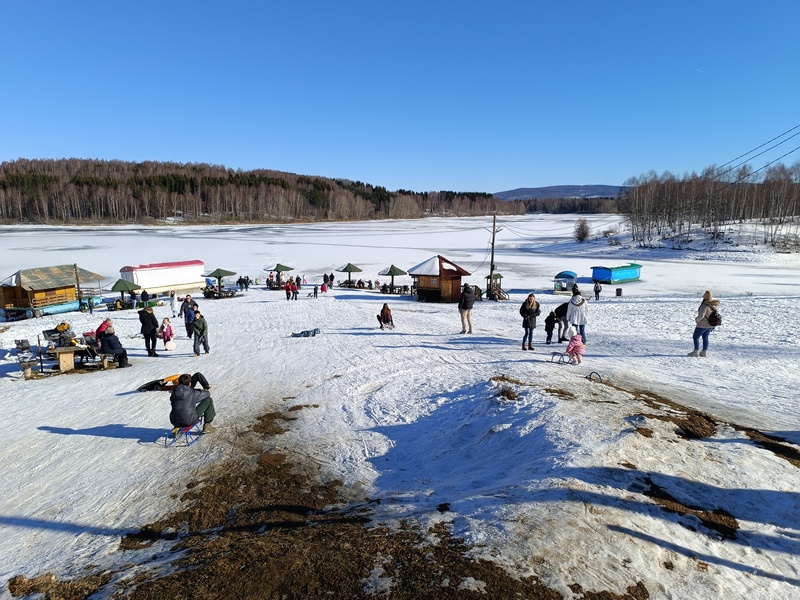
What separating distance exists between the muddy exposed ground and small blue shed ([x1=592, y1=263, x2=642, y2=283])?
35439 mm

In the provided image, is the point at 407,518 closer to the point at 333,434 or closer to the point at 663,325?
the point at 333,434

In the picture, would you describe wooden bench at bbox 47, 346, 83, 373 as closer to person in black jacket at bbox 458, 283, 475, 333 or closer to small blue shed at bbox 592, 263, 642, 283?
person in black jacket at bbox 458, 283, 475, 333

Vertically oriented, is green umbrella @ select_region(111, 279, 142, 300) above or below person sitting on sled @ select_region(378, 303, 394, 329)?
below

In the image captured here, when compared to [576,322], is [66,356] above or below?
below

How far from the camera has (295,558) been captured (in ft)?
14.2

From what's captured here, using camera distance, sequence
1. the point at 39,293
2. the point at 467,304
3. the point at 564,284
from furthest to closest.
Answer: the point at 564,284 → the point at 39,293 → the point at 467,304

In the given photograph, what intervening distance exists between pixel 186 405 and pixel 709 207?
9661cm

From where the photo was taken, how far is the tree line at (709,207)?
73.1 meters

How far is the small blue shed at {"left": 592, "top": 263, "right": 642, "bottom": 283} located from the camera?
3941 centimetres

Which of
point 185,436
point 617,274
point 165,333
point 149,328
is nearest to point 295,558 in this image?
point 185,436

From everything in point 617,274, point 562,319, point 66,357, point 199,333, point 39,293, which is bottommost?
point 39,293

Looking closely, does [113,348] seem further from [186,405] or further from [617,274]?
[617,274]

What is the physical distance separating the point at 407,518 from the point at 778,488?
13.8 feet

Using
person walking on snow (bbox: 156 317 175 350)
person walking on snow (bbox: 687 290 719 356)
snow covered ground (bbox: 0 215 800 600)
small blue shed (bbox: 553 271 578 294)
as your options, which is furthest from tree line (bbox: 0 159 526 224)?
person walking on snow (bbox: 687 290 719 356)
